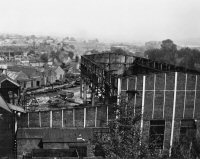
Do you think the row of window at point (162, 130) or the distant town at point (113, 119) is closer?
the distant town at point (113, 119)

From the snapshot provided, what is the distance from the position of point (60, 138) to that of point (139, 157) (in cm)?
620

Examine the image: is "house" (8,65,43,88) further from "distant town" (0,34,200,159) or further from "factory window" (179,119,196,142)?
"factory window" (179,119,196,142)

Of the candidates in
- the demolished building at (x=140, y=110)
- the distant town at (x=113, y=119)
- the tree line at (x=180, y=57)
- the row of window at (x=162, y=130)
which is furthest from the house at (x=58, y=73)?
the row of window at (x=162, y=130)

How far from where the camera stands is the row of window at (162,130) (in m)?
20.3

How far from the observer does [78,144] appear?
17953mm

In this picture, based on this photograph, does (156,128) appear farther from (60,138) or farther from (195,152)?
(60,138)

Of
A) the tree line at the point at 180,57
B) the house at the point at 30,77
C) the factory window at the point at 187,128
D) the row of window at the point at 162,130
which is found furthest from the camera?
the tree line at the point at 180,57

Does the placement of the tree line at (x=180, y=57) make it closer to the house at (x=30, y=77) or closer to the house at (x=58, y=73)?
the house at (x=58, y=73)

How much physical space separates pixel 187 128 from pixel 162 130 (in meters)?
1.86

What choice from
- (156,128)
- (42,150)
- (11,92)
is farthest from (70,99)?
(42,150)

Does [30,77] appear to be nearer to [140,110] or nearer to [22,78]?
[22,78]

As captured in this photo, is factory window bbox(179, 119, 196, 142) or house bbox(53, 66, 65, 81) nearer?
factory window bbox(179, 119, 196, 142)

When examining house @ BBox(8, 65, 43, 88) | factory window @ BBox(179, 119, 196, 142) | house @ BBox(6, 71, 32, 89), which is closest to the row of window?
factory window @ BBox(179, 119, 196, 142)

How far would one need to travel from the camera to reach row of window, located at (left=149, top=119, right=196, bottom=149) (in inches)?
800
